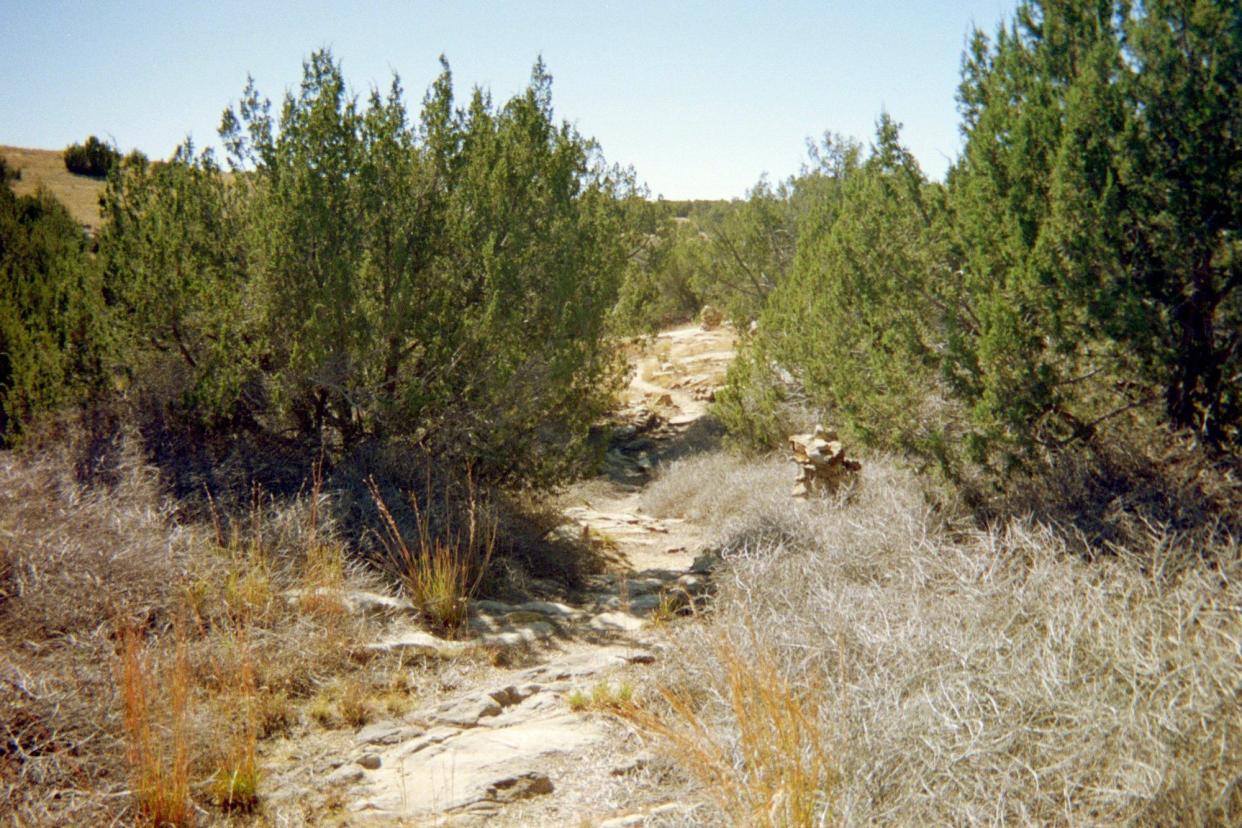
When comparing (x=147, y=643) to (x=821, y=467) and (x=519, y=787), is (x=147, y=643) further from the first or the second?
(x=821, y=467)

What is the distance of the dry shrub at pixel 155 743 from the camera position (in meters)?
3.06

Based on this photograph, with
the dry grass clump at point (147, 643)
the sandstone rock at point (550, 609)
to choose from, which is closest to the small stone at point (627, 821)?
the dry grass clump at point (147, 643)

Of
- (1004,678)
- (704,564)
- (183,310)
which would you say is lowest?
(704,564)

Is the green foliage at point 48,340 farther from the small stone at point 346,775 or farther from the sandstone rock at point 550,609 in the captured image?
the small stone at point 346,775

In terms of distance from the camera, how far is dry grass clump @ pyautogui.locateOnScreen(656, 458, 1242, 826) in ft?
8.54

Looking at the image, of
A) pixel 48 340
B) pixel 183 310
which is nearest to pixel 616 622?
pixel 183 310

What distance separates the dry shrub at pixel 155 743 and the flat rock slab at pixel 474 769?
2.10ft

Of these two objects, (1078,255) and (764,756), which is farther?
(1078,255)

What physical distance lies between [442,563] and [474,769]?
8.64 ft

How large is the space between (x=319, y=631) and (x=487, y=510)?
2.26 meters

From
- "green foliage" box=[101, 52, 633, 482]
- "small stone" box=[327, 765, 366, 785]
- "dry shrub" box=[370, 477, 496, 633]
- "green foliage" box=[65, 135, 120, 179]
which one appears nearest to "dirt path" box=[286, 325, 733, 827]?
"small stone" box=[327, 765, 366, 785]

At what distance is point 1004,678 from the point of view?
314 cm

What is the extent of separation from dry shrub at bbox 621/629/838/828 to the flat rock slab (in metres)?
0.54

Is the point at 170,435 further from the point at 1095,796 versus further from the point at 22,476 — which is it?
the point at 1095,796
